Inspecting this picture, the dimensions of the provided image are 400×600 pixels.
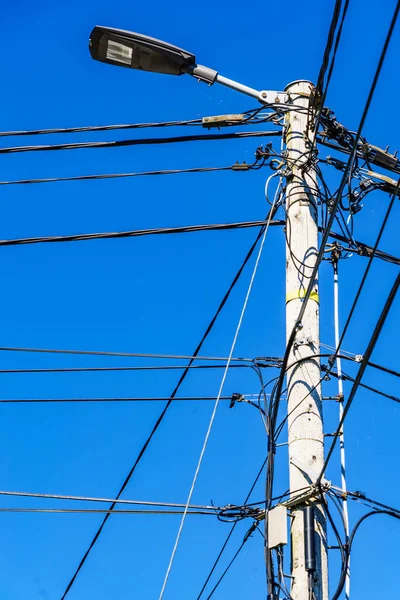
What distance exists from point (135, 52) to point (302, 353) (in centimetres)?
279

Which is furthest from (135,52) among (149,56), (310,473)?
(310,473)

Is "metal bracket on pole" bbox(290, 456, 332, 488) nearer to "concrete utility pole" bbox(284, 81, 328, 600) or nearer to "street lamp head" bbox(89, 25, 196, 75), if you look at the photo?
"concrete utility pole" bbox(284, 81, 328, 600)

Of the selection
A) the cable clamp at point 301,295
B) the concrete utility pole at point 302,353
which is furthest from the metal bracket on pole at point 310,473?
the cable clamp at point 301,295

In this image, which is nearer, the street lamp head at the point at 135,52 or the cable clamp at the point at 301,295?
the cable clamp at the point at 301,295

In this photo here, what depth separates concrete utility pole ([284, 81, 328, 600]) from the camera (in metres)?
5.64

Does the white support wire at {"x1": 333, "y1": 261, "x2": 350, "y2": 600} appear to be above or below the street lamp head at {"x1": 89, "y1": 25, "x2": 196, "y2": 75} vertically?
below

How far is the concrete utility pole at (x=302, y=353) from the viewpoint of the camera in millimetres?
5637

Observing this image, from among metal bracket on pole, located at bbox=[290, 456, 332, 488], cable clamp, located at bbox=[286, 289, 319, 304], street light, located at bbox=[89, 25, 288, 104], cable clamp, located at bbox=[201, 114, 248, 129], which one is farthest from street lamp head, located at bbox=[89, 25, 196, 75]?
metal bracket on pole, located at bbox=[290, 456, 332, 488]

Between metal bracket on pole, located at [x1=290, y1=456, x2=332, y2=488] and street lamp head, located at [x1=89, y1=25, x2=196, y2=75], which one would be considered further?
street lamp head, located at [x1=89, y1=25, x2=196, y2=75]

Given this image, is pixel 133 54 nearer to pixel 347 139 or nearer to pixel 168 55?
pixel 168 55

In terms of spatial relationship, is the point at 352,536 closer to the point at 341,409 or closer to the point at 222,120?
the point at 341,409

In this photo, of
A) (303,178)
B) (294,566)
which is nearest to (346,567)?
(294,566)

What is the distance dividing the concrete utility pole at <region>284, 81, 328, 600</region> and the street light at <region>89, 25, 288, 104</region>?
1.61ft

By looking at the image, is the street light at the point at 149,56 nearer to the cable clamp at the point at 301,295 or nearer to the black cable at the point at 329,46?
the black cable at the point at 329,46
